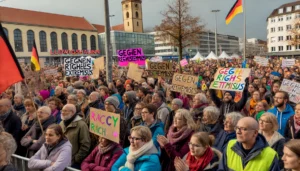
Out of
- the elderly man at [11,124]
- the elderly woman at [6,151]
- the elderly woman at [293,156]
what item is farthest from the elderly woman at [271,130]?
the elderly man at [11,124]

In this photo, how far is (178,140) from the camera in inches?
142

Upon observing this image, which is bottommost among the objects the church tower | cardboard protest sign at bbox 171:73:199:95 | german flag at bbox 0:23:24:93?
cardboard protest sign at bbox 171:73:199:95

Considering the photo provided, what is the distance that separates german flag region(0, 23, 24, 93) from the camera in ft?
13.0

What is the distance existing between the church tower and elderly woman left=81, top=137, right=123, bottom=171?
80944mm

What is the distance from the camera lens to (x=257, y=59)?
1603 centimetres

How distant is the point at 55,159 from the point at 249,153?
222cm

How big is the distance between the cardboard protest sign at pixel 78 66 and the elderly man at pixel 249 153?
9.56 meters

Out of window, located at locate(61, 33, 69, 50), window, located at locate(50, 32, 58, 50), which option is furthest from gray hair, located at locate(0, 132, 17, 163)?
window, located at locate(61, 33, 69, 50)

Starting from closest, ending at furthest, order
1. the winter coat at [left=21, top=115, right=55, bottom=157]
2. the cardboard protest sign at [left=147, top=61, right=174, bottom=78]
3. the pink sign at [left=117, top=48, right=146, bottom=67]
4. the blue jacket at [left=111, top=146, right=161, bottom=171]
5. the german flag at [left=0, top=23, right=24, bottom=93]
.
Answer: the blue jacket at [left=111, top=146, right=161, bottom=171], the german flag at [left=0, top=23, right=24, bottom=93], the winter coat at [left=21, top=115, right=55, bottom=157], the cardboard protest sign at [left=147, top=61, right=174, bottom=78], the pink sign at [left=117, top=48, right=146, bottom=67]

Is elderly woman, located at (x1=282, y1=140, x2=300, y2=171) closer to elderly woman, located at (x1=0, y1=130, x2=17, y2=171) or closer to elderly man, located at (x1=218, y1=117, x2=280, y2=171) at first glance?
elderly man, located at (x1=218, y1=117, x2=280, y2=171)

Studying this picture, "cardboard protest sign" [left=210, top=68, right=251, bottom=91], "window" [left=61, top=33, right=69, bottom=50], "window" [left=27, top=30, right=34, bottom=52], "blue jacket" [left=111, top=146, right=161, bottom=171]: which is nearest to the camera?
"blue jacket" [left=111, top=146, right=161, bottom=171]

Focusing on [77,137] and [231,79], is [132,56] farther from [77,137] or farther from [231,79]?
[77,137]

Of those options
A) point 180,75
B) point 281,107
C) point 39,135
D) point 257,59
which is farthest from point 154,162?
point 257,59

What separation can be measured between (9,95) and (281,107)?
23.0 ft
